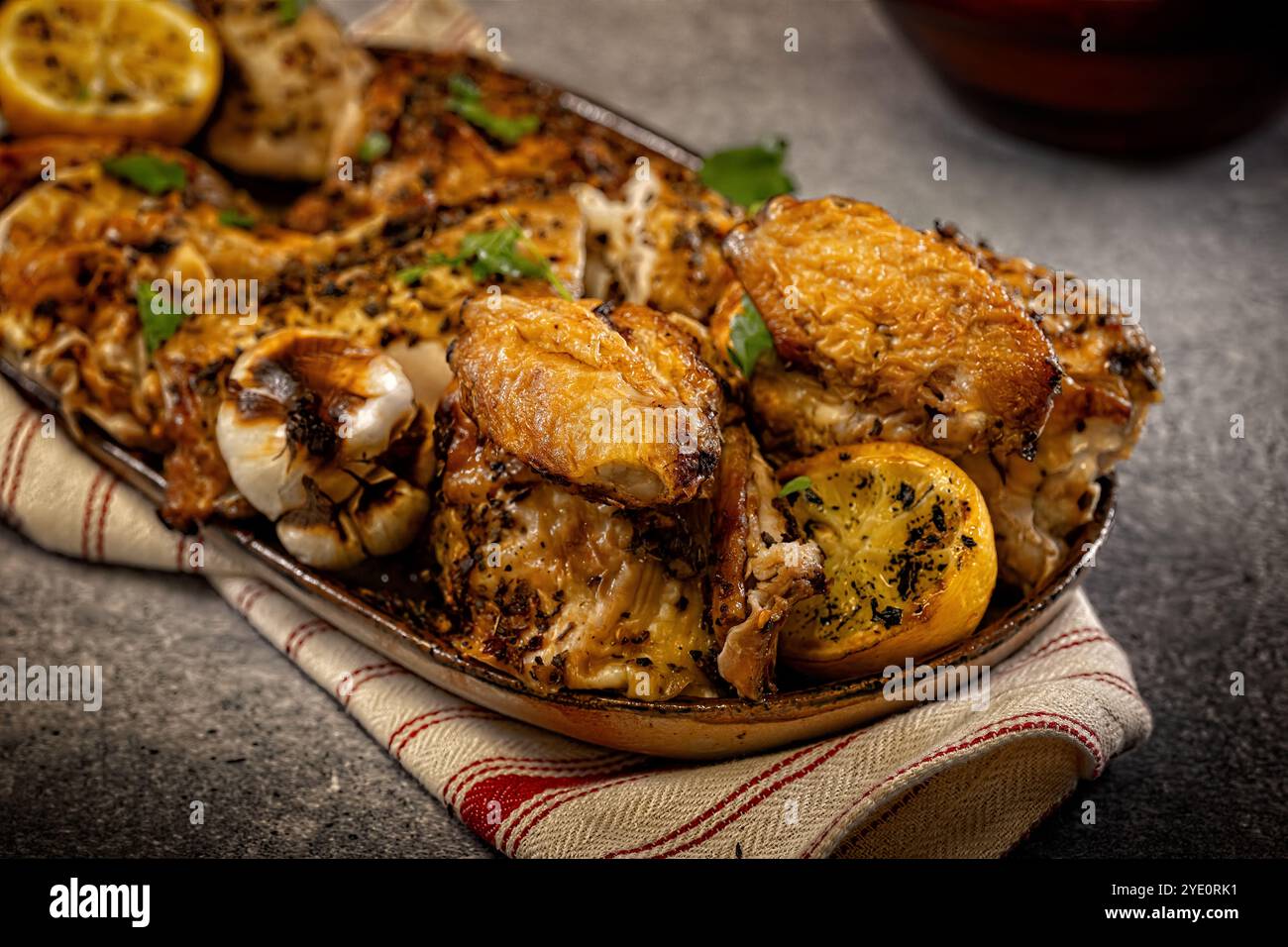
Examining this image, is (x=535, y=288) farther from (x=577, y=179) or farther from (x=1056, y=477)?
(x=1056, y=477)

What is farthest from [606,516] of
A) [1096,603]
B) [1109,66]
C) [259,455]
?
[1109,66]

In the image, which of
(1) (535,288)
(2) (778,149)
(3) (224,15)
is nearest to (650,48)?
(3) (224,15)

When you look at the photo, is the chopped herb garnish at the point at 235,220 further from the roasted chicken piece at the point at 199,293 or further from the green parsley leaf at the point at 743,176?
the green parsley leaf at the point at 743,176

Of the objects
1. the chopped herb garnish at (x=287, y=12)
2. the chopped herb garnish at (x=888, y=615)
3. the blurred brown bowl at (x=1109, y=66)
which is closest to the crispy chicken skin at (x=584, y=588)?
the chopped herb garnish at (x=888, y=615)

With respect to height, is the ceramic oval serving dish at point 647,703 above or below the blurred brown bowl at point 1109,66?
A: below

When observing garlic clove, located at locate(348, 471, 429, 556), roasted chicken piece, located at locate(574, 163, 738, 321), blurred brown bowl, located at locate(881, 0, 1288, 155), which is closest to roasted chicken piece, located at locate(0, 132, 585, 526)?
roasted chicken piece, located at locate(574, 163, 738, 321)
